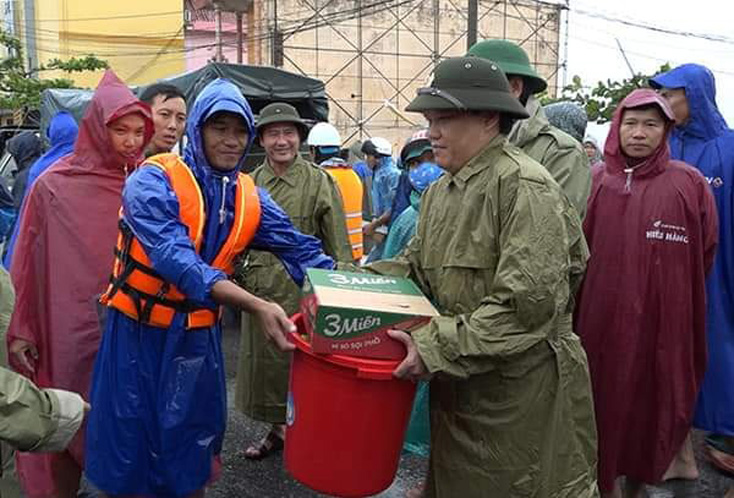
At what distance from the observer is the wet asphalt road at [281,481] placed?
404 cm

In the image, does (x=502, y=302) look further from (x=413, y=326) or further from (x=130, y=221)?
(x=130, y=221)

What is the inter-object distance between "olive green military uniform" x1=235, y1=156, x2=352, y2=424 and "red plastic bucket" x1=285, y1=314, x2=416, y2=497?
1.99 m

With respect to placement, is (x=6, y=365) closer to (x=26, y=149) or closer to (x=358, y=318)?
(x=358, y=318)

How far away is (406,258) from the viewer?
2.79 m

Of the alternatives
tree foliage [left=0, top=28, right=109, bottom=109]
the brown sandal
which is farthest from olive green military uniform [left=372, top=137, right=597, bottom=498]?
tree foliage [left=0, top=28, right=109, bottom=109]

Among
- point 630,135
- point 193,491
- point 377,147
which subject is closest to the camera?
point 193,491

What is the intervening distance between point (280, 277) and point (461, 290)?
213 centimetres

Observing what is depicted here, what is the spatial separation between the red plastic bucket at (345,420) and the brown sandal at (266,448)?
2.17 meters

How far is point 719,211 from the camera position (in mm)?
3732

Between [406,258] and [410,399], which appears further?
[406,258]

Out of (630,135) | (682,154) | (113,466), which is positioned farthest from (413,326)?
(682,154)

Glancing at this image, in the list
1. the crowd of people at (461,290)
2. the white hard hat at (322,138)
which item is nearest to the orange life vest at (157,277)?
the crowd of people at (461,290)

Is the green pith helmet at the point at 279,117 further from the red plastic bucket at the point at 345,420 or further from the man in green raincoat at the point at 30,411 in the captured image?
the man in green raincoat at the point at 30,411

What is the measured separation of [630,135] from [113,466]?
254 cm
